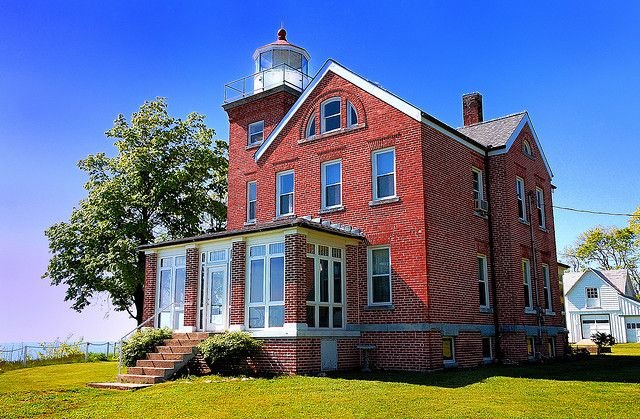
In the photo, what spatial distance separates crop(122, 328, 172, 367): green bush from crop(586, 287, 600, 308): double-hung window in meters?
45.4

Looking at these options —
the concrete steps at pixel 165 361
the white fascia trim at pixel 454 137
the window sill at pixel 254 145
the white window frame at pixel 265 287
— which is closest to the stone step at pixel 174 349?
the concrete steps at pixel 165 361

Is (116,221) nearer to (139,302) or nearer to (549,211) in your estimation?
(139,302)

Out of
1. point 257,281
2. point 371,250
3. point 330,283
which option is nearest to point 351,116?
point 371,250

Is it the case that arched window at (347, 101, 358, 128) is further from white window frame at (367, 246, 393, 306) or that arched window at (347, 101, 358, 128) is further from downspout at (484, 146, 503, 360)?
downspout at (484, 146, 503, 360)

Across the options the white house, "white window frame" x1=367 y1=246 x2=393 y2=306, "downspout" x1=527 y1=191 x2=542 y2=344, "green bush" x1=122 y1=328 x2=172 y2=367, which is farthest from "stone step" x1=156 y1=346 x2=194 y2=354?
the white house

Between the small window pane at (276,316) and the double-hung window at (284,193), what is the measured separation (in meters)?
5.48

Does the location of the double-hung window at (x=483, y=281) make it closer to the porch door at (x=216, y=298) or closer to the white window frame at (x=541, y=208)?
the white window frame at (x=541, y=208)

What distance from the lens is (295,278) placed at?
15828mm

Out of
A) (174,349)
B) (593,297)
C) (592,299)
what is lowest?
(174,349)

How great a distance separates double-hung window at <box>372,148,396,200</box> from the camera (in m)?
18.6

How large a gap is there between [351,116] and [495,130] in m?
6.78

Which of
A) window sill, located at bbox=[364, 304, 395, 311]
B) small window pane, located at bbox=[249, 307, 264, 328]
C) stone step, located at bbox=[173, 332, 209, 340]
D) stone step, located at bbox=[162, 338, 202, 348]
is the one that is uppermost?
window sill, located at bbox=[364, 304, 395, 311]

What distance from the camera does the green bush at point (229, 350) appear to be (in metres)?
15.5

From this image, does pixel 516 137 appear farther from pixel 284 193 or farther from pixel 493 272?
pixel 284 193
